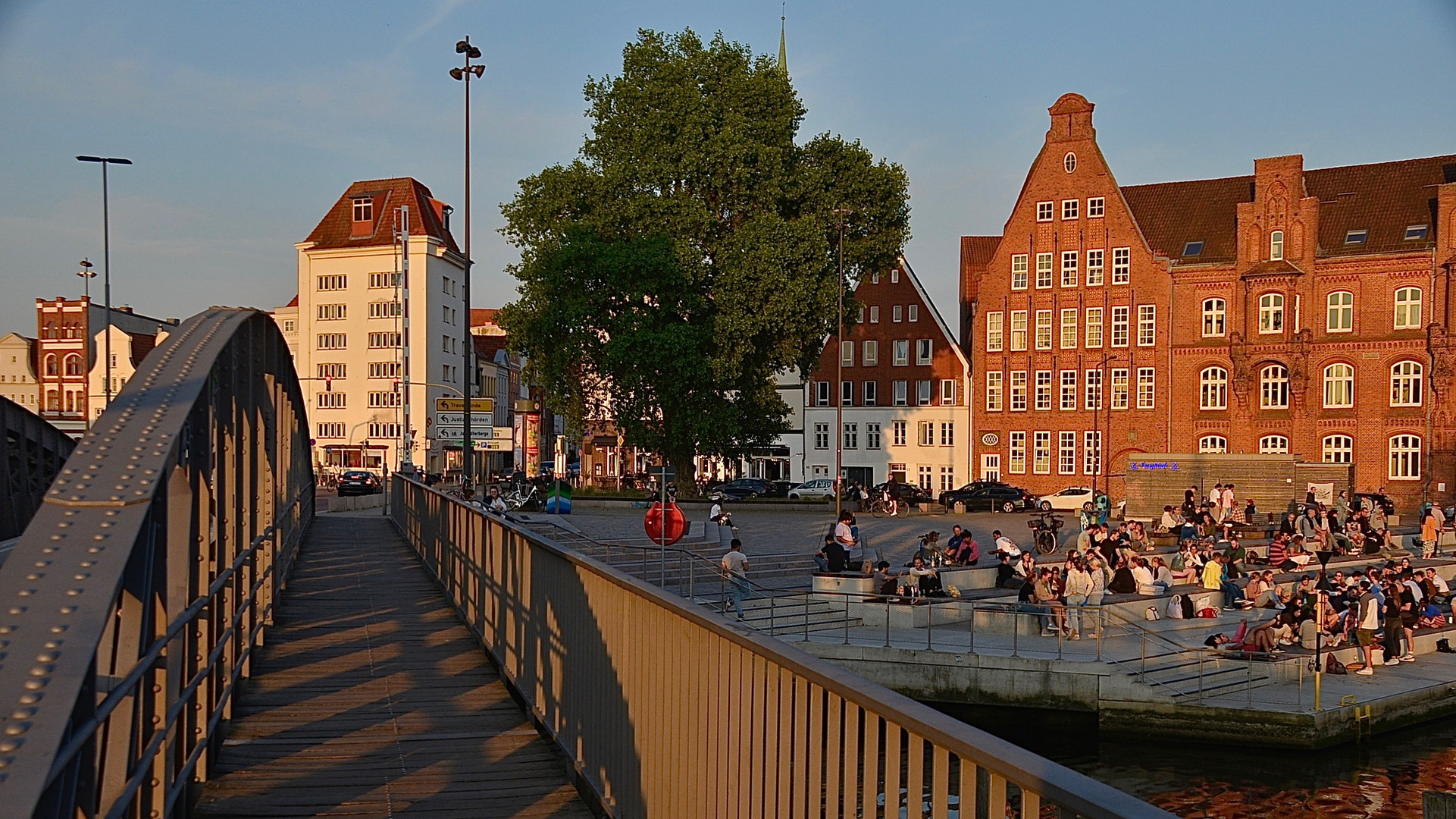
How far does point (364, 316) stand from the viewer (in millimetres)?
87750

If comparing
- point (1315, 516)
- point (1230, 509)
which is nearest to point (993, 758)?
point (1315, 516)

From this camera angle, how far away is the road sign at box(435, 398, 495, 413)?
32059 mm

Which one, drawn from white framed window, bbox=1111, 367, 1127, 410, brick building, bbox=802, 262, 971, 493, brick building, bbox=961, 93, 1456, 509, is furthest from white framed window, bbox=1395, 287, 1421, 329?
brick building, bbox=802, 262, 971, 493

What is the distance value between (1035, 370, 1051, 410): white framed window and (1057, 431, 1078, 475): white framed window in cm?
172

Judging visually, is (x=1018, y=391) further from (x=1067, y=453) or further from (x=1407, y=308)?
(x=1407, y=308)

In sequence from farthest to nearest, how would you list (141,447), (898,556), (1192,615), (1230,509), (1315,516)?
(1230,509) < (1315,516) < (898,556) < (1192,615) < (141,447)

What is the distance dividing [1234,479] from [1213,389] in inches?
573

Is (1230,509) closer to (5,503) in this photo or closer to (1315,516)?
(1315,516)

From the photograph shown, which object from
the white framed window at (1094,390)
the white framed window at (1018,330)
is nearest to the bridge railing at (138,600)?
the white framed window at (1094,390)

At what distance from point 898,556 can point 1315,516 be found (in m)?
13.9

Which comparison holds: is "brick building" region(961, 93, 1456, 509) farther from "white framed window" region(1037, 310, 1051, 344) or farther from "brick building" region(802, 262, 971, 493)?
"brick building" region(802, 262, 971, 493)

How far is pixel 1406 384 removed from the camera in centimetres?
5691

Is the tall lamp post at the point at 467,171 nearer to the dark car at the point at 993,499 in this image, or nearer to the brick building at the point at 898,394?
the dark car at the point at 993,499

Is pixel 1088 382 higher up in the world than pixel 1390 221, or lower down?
lower down
